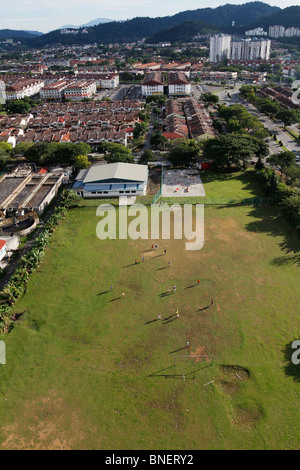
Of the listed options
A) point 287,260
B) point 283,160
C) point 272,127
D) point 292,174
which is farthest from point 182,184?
point 272,127

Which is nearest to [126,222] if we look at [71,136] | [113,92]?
[71,136]

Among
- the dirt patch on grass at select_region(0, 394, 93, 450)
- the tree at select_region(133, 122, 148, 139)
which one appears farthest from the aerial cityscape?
the tree at select_region(133, 122, 148, 139)

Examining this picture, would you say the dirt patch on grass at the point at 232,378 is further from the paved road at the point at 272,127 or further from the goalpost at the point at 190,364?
the paved road at the point at 272,127

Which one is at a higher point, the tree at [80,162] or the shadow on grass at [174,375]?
the tree at [80,162]

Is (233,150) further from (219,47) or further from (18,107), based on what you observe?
(219,47)

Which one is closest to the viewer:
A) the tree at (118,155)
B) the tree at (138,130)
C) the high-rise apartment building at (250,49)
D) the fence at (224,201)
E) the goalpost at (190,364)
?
the goalpost at (190,364)

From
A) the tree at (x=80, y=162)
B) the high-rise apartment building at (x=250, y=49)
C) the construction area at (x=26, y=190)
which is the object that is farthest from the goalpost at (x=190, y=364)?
the high-rise apartment building at (x=250, y=49)
